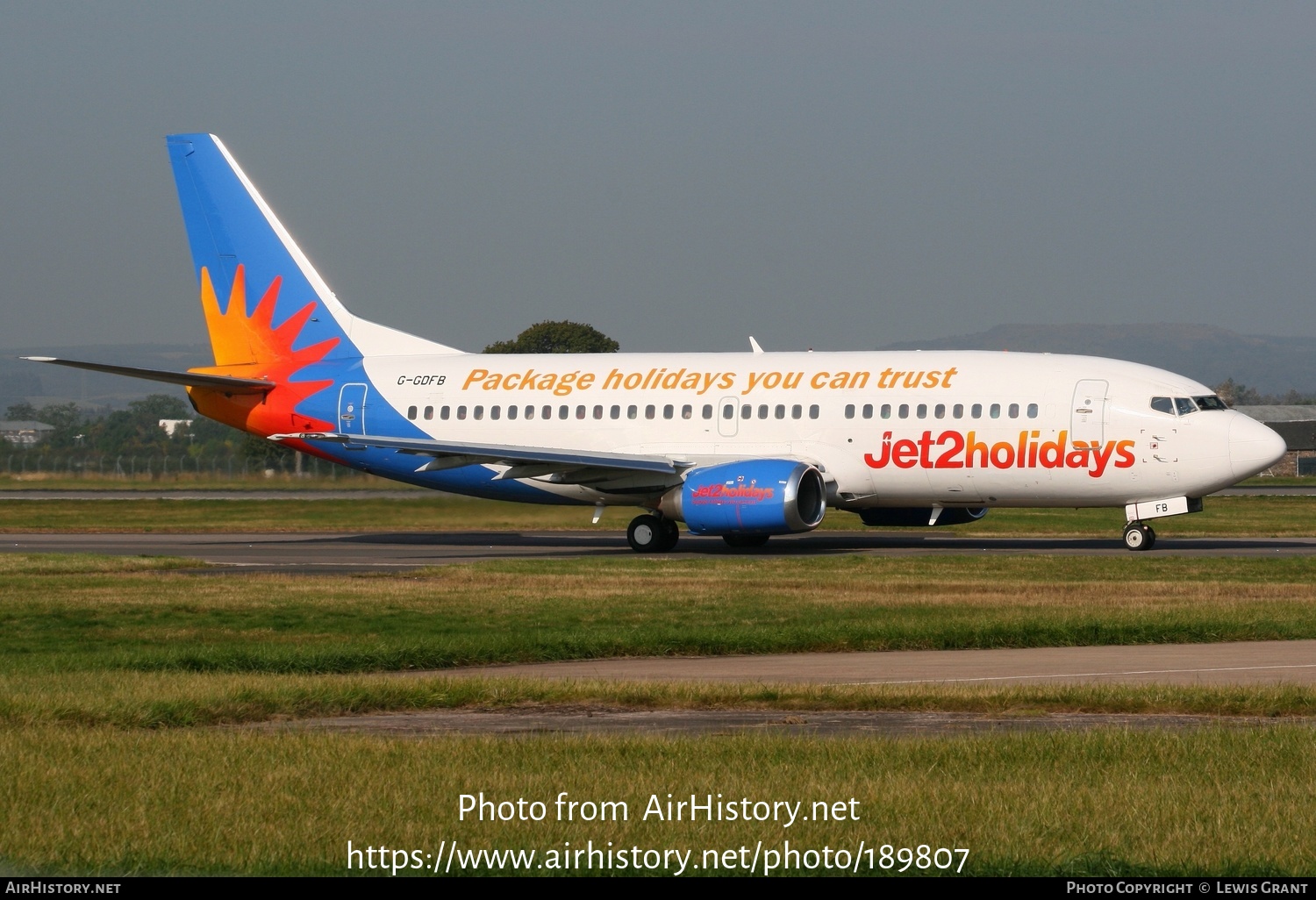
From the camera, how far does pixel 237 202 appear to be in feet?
131

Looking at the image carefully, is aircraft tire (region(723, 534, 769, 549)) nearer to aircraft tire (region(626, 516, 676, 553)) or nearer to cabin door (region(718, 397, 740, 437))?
aircraft tire (region(626, 516, 676, 553))

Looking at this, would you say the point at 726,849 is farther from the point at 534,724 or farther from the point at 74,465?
the point at 74,465

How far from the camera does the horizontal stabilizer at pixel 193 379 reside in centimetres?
3528

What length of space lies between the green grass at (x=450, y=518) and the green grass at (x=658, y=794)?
2589 centimetres

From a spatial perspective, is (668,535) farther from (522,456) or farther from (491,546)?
(491,546)

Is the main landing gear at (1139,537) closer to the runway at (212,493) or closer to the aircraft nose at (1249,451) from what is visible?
the aircraft nose at (1249,451)

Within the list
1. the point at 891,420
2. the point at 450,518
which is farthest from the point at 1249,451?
the point at 450,518

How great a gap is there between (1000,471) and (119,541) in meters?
21.3

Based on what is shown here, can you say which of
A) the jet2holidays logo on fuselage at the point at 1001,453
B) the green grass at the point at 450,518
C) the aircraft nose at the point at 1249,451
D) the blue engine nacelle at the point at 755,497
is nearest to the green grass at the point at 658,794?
the blue engine nacelle at the point at 755,497

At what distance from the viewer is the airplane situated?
107 ft

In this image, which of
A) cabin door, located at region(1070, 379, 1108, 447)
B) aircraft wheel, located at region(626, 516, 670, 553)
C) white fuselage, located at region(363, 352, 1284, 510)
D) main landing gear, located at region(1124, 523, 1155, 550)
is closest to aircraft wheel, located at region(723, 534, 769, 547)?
aircraft wheel, located at region(626, 516, 670, 553)

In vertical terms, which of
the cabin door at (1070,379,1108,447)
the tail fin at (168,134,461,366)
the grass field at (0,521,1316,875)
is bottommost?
the grass field at (0,521,1316,875)

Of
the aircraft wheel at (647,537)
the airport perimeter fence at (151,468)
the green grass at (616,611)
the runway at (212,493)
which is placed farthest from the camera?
the runway at (212,493)

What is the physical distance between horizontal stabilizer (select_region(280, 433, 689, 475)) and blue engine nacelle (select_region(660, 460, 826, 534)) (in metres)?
1.05
